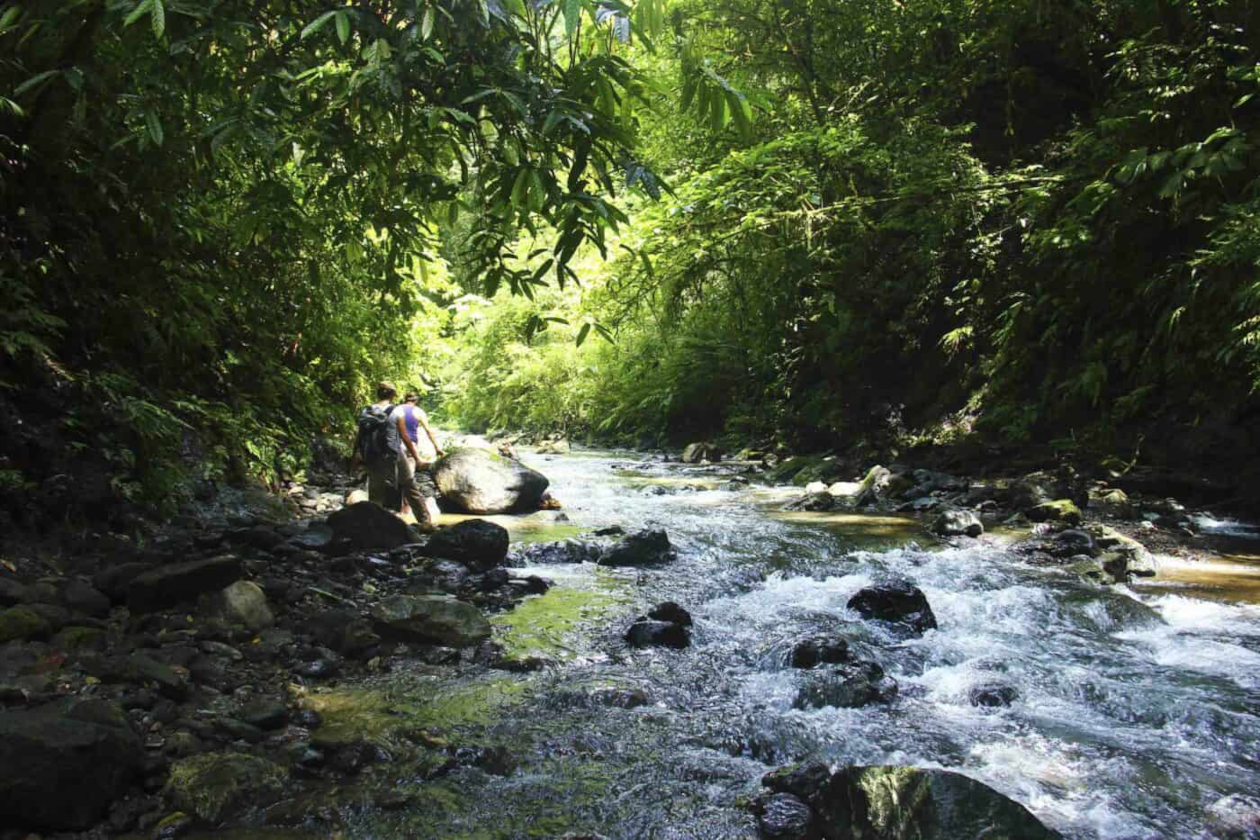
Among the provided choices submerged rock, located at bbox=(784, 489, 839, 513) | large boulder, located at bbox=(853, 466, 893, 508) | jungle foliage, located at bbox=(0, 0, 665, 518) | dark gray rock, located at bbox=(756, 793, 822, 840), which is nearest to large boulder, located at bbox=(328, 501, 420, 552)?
jungle foliage, located at bbox=(0, 0, 665, 518)

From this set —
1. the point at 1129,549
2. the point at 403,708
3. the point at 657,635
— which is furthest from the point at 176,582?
the point at 1129,549

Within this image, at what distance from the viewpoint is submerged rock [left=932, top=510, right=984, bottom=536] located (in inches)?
345

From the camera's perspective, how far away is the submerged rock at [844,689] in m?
4.33

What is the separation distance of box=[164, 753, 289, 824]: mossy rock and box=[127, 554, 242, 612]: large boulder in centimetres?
176

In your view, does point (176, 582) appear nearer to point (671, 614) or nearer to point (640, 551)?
point (671, 614)

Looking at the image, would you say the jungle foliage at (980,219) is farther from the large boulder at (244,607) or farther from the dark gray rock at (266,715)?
the dark gray rock at (266,715)

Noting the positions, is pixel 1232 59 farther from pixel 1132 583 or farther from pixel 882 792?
pixel 882 792

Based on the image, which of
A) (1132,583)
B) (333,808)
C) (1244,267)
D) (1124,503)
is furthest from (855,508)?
(333,808)

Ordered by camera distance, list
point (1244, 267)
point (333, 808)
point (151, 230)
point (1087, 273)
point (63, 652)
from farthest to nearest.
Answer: point (1087, 273)
point (1244, 267)
point (151, 230)
point (63, 652)
point (333, 808)

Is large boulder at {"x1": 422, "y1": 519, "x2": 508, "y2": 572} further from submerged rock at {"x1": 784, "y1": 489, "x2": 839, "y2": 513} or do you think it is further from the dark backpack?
submerged rock at {"x1": 784, "y1": 489, "x2": 839, "y2": 513}

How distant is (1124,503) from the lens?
926 cm

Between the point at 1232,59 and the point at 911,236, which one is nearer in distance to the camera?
the point at 1232,59

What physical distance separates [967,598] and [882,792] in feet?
12.7

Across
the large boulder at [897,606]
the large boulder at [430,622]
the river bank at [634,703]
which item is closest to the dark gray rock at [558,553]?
the river bank at [634,703]
